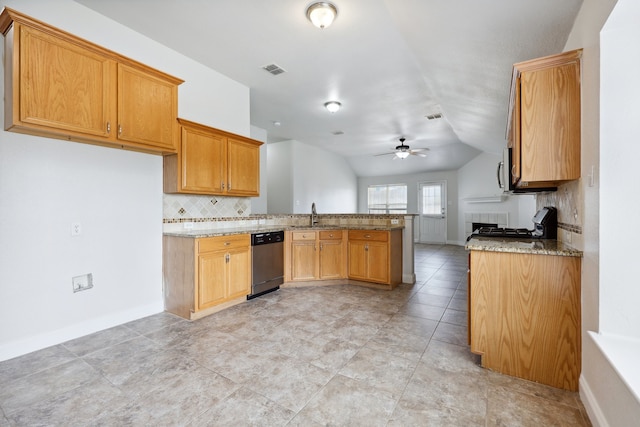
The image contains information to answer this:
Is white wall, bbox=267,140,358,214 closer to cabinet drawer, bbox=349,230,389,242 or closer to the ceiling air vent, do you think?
cabinet drawer, bbox=349,230,389,242

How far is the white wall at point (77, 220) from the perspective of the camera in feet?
7.13

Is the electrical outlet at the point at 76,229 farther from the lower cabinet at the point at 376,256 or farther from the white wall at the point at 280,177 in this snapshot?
the white wall at the point at 280,177

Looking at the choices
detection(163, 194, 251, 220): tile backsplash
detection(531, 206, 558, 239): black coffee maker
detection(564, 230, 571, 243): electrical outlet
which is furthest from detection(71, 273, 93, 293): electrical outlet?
detection(531, 206, 558, 239): black coffee maker

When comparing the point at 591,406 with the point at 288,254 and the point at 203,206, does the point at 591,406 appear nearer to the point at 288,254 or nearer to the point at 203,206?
the point at 288,254

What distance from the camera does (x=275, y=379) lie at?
1.86m

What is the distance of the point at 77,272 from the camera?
98.5 inches

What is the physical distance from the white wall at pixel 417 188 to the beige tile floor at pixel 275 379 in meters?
6.70

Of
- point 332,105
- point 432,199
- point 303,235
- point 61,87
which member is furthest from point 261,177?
point 432,199

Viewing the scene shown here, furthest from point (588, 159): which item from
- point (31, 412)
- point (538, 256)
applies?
Result: point (31, 412)

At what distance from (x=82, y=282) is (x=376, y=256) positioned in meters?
3.27

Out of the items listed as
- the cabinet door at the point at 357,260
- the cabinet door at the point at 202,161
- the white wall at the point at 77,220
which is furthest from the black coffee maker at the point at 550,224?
the white wall at the point at 77,220

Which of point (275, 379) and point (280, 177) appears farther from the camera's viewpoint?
point (280, 177)

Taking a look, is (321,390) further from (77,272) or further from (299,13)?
(299,13)

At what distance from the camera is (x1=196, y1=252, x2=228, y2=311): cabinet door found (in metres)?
2.93
